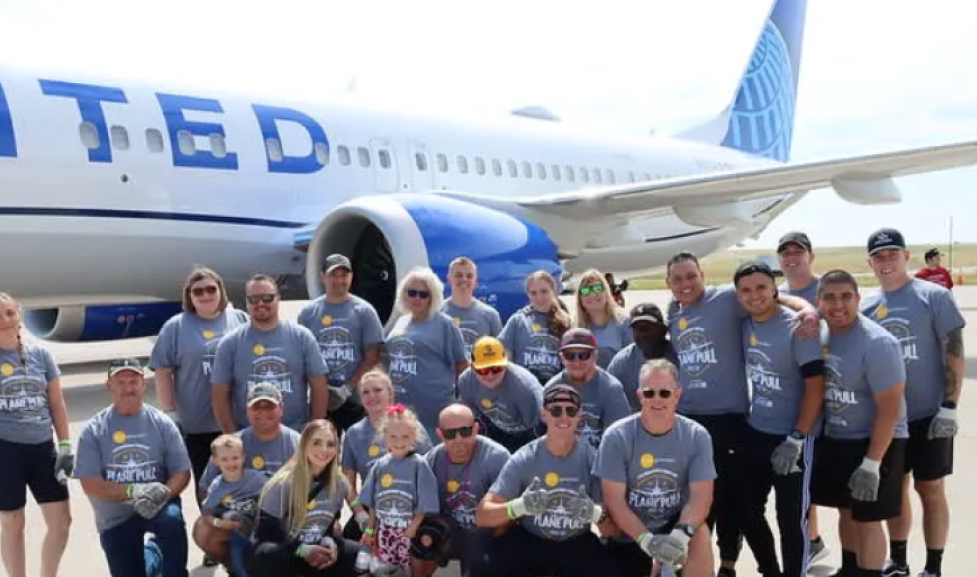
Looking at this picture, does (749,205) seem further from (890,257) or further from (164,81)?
(890,257)

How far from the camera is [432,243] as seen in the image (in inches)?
321

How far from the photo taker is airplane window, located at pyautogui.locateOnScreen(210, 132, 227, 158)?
29.1ft

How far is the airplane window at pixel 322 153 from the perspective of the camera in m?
9.84

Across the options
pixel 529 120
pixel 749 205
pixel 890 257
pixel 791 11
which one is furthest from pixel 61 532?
pixel 791 11

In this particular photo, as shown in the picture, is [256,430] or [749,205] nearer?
[256,430]

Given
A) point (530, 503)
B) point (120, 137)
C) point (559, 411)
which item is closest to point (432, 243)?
point (120, 137)

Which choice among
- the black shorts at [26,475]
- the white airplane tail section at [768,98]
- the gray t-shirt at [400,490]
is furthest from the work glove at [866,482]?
the white airplane tail section at [768,98]

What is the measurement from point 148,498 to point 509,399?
1.56m

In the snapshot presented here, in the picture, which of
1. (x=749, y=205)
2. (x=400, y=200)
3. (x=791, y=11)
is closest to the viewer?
(x=400, y=200)

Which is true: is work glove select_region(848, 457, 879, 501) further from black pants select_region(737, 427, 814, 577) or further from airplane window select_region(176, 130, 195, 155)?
airplane window select_region(176, 130, 195, 155)

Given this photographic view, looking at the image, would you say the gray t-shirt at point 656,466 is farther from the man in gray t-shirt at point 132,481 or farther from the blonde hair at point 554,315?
the man in gray t-shirt at point 132,481

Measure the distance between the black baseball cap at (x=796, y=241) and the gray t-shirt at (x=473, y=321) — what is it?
1.61 m

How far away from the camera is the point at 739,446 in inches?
160

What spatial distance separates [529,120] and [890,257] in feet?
30.9
